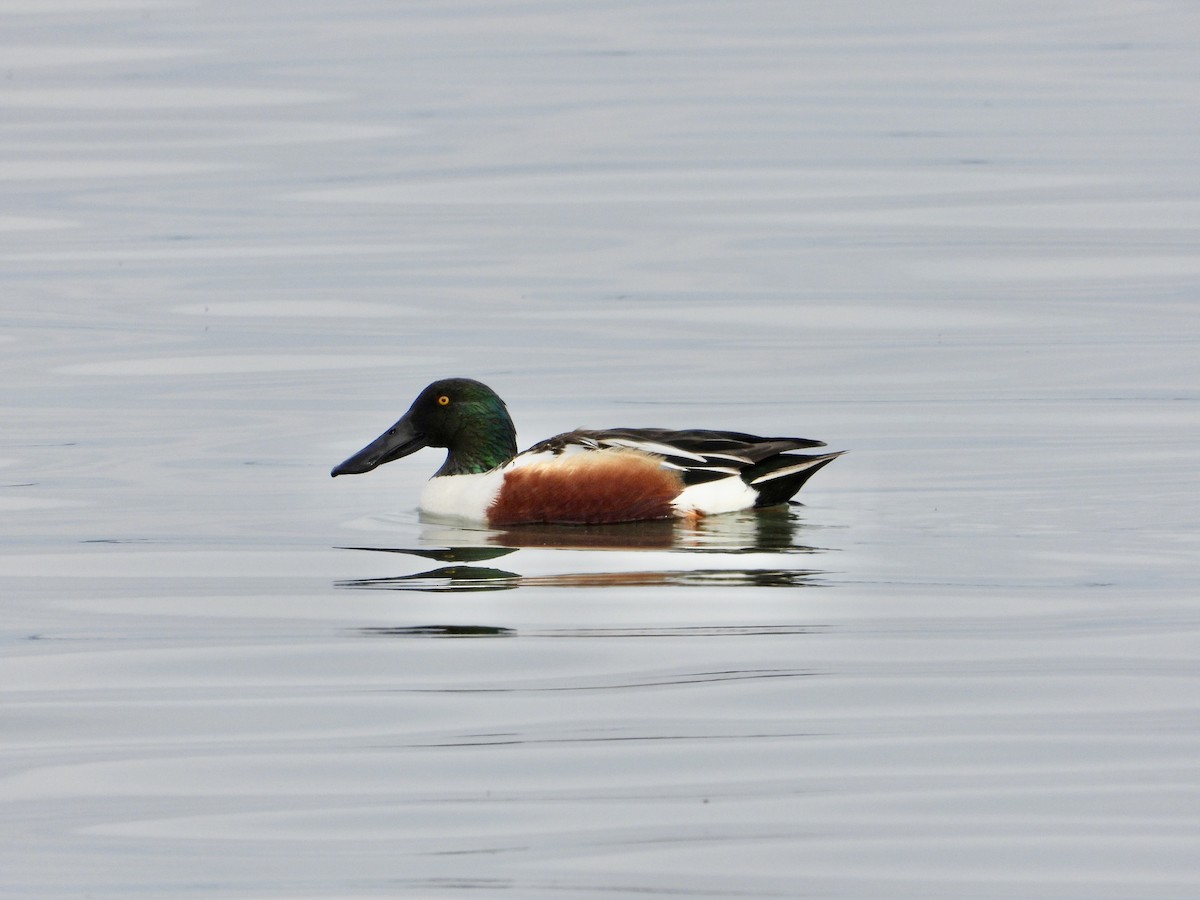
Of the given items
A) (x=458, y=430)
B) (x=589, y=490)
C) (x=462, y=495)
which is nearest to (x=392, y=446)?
(x=458, y=430)

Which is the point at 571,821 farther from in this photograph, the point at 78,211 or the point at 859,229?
the point at 78,211

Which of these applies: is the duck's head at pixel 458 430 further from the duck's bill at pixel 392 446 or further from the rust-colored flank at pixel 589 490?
the rust-colored flank at pixel 589 490

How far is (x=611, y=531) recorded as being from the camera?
1038cm

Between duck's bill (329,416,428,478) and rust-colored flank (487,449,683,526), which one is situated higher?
duck's bill (329,416,428,478)

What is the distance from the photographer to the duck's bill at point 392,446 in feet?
36.9

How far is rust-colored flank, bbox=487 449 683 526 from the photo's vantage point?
34.4 ft

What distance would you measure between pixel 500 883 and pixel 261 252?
44.8 ft

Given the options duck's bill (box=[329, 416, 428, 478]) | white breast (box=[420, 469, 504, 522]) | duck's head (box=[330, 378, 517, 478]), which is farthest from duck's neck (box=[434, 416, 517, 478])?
white breast (box=[420, 469, 504, 522])

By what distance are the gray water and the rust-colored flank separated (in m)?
0.20

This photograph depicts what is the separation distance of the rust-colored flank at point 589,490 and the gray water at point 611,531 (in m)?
0.20

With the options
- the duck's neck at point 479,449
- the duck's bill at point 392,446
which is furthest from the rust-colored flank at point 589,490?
the duck's bill at point 392,446

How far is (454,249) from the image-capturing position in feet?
61.7

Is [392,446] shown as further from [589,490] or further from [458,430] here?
[589,490]

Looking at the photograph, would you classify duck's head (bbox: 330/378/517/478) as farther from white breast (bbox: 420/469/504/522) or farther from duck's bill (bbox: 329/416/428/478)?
white breast (bbox: 420/469/504/522)
